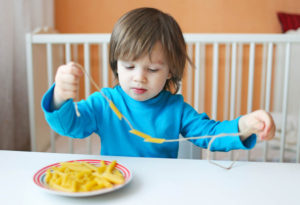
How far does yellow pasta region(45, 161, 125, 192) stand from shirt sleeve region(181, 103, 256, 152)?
278 mm

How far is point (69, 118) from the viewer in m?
0.70

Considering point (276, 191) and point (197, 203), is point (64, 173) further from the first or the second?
point (276, 191)

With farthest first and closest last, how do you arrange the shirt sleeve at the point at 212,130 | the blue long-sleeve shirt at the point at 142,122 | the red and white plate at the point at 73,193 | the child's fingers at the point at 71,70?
the blue long-sleeve shirt at the point at 142,122
the shirt sleeve at the point at 212,130
the child's fingers at the point at 71,70
the red and white plate at the point at 73,193

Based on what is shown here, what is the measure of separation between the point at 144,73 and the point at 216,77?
898 mm

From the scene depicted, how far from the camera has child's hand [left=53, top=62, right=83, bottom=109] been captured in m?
0.59

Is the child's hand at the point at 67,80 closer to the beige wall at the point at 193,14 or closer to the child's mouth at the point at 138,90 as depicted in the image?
the child's mouth at the point at 138,90

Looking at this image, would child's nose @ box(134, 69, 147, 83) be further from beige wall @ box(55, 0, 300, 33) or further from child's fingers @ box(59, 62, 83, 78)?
beige wall @ box(55, 0, 300, 33)

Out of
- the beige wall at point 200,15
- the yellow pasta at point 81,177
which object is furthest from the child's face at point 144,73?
the beige wall at point 200,15

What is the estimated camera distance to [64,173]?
536mm

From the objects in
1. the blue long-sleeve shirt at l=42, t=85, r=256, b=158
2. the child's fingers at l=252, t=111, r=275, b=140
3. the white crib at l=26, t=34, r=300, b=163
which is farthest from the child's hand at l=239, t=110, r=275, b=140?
the white crib at l=26, t=34, r=300, b=163

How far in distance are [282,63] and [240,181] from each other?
6.85 feet

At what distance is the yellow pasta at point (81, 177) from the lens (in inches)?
19.3

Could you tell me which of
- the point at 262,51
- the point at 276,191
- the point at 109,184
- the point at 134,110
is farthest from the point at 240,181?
the point at 262,51

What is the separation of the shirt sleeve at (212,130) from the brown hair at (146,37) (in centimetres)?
14
